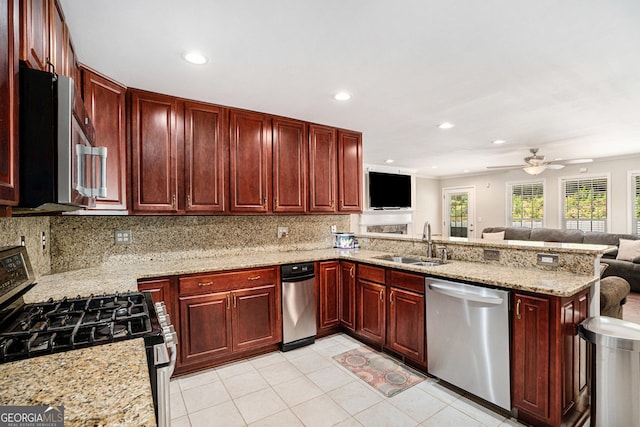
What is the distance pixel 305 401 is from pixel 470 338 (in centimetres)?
126

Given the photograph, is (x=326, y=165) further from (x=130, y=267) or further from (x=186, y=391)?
(x=186, y=391)

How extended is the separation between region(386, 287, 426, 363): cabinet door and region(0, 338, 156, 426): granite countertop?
211cm

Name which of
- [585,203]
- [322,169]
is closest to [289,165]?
[322,169]

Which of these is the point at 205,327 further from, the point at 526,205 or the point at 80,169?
the point at 526,205

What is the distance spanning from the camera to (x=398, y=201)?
804cm

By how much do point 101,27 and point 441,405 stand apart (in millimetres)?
3213

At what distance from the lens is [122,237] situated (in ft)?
9.46

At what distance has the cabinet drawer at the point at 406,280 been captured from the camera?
102 inches

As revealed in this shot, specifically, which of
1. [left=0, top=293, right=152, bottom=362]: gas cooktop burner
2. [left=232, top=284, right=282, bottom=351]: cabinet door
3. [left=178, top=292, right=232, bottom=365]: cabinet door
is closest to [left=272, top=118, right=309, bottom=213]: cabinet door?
[left=232, top=284, right=282, bottom=351]: cabinet door

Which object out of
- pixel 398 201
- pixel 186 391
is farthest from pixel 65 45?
pixel 398 201

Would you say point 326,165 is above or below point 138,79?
below

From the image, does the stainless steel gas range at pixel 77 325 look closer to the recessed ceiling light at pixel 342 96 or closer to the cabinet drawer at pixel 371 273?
the cabinet drawer at pixel 371 273

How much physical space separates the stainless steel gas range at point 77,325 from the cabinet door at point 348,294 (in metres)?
2.04

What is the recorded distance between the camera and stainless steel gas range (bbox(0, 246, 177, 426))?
1.11 m
